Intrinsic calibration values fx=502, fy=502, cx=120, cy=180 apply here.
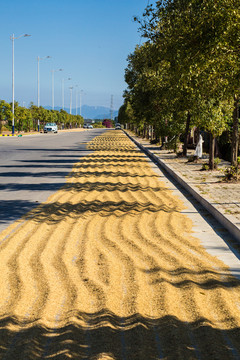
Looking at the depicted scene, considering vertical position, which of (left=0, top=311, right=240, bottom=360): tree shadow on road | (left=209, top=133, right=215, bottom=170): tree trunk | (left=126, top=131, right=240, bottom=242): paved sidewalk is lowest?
(left=0, top=311, right=240, bottom=360): tree shadow on road

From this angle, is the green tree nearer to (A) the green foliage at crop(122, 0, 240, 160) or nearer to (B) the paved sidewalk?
(B) the paved sidewalk

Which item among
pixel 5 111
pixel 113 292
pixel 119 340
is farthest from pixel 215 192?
pixel 5 111

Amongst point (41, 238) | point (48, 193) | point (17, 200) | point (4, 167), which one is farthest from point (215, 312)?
point (4, 167)

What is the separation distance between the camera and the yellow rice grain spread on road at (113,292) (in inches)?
148

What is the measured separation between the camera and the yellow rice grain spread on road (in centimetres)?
377

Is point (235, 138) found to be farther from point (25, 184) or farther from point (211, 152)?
point (25, 184)

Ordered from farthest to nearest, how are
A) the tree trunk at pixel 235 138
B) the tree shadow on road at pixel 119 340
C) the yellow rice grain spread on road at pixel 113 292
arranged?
the tree trunk at pixel 235 138 → the yellow rice grain spread on road at pixel 113 292 → the tree shadow on road at pixel 119 340

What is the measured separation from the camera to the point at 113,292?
4898mm

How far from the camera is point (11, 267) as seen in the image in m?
5.73

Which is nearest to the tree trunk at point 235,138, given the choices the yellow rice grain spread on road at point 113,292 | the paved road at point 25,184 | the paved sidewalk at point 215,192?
the paved sidewalk at point 215,192

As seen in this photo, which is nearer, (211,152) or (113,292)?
(113,292)

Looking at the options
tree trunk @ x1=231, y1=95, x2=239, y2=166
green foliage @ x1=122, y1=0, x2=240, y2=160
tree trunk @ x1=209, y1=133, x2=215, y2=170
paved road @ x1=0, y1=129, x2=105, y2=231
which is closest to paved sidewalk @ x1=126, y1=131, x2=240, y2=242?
tree trunk @ x1=209, y1=133, x2=215, y2=170

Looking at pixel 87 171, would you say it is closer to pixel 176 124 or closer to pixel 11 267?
pixel 176 124

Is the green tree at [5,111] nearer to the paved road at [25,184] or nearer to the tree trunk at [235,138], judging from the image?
the paved road at [25,184]
